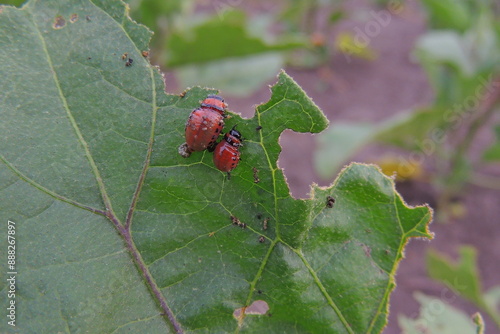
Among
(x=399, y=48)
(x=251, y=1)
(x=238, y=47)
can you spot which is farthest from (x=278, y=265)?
(x=251, y=1)

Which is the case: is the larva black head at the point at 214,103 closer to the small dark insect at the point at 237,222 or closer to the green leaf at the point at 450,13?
the small dark insect at the point at 237,222

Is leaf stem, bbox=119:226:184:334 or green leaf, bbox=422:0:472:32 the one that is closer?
leaf stem, bbox=119:226:184:334

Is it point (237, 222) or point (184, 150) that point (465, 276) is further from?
point (184, 150)

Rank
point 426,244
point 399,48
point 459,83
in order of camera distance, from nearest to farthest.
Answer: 1. point 459,83
2. point 426,244
3. point 399,48

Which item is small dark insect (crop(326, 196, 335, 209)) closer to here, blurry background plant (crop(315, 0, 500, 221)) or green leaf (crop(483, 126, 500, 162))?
blurry background plant (crop(315, 0, 500, 221))

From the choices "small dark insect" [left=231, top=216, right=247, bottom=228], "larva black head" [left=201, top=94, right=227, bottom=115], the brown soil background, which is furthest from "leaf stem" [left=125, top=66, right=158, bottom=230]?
the brown soil background

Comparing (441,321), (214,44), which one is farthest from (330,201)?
(214,44)

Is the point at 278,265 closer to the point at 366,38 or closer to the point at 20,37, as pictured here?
the point at 20,37
